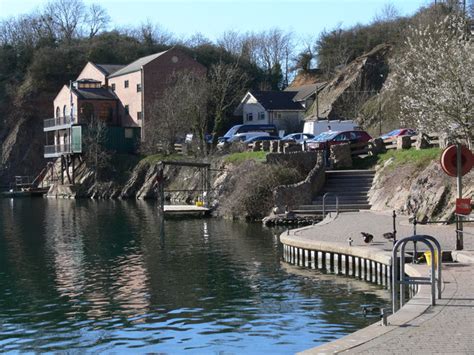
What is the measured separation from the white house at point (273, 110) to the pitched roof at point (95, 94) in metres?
16.5

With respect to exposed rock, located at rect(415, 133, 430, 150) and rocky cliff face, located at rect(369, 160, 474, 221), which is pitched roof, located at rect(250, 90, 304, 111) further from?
rocky cliff face, located at rect(369, 160, 474, 221)

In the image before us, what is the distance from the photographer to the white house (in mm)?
88812

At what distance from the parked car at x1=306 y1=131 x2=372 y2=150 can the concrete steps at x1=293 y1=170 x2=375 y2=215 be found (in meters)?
4.30

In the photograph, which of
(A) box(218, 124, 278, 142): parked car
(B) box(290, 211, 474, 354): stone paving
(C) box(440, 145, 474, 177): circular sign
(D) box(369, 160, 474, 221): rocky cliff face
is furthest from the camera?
(A) box(218, 124, 278, 142): parked car

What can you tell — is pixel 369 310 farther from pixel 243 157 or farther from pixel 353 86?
pixel 353 86

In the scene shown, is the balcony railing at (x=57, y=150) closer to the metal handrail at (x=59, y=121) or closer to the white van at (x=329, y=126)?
the metal handrail at (x=59, y=121)

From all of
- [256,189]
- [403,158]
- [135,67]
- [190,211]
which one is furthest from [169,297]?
[135,67]

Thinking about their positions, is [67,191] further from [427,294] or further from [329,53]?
[427,294]

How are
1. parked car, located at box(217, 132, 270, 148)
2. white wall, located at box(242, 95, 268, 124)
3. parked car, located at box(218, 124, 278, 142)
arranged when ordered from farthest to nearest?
1. white wall, located at box(242, 95, 268, 124)
2. parked car, located at box(218, 124, 278, 142)
3. parked car, located at box(217, 132, 270, 148)

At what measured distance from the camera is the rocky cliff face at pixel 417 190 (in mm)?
34469

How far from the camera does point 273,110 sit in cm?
8894

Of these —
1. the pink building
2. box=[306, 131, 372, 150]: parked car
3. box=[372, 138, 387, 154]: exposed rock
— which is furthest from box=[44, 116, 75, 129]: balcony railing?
box=[372, 138, 387, 154]: exposed rock

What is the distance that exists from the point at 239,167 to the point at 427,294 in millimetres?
35392

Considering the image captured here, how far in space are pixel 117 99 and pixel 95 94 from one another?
2.69m
